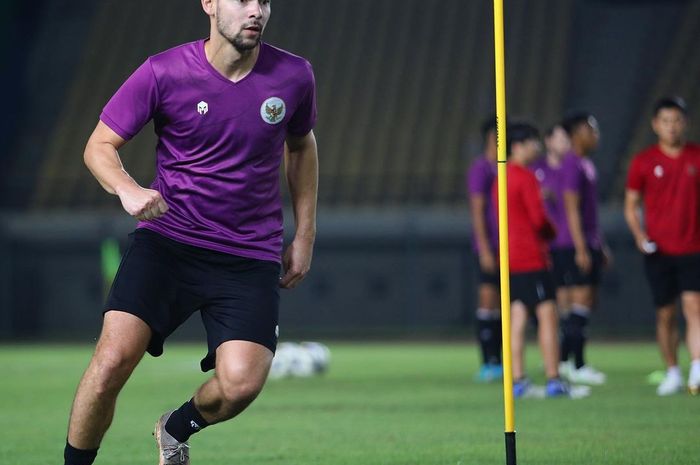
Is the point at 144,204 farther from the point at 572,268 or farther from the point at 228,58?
the point at 572,268

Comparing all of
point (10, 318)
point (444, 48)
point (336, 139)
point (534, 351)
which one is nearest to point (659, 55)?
point (444, 48)

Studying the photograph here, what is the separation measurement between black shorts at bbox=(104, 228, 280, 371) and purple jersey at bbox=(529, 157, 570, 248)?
27.0 feet

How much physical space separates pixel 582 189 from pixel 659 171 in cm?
179

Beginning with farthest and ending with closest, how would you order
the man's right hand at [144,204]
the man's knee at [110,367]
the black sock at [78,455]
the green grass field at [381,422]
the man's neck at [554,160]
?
the man's neck at [554,160]
the green grass field at [381,422]
the black sock at [78,455]
the man's knee at [110,367]
the man's right hand at [144,204]

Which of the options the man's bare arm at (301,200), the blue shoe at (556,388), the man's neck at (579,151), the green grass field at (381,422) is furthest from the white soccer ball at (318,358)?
the man's bare arm at (301,200)

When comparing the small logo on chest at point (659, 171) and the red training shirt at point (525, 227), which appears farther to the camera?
the small logo on chest at point (659, 171)

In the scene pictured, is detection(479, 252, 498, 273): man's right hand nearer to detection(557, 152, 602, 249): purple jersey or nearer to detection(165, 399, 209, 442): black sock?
detection(557, 152, 602, 249): purple jersey

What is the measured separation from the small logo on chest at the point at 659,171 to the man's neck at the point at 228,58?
6.31 metres

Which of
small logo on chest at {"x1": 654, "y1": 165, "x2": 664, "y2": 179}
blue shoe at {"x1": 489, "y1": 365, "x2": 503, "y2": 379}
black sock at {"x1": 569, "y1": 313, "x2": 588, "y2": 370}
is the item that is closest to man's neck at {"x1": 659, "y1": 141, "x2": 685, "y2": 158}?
small logo on chest at {"x1": 654, "y1": 165, "x2": 664, "y2": 179}

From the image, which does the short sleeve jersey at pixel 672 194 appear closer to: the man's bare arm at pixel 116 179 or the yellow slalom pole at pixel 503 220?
the yellow slalom pole at pixel 503 220

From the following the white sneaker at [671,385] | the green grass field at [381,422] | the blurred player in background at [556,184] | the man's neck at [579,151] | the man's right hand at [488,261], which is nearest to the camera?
the green grass field at [381,422]

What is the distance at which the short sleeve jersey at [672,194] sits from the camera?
11.6 metres

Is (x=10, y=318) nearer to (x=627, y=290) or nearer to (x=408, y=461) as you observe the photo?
(x=627, y=290)

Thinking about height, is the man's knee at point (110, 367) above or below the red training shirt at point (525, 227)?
below
